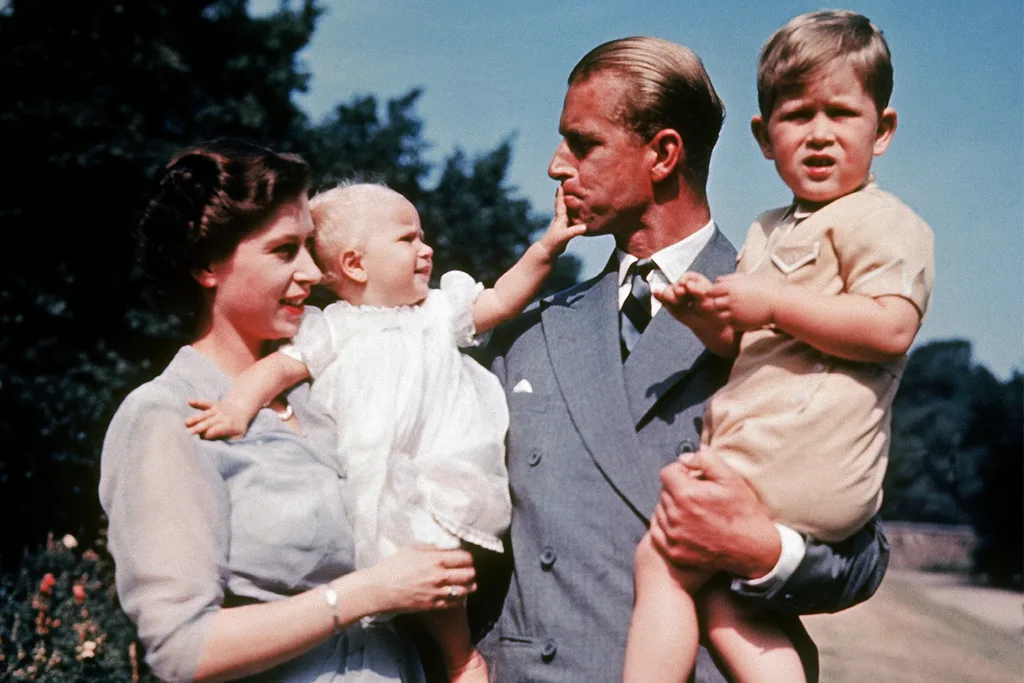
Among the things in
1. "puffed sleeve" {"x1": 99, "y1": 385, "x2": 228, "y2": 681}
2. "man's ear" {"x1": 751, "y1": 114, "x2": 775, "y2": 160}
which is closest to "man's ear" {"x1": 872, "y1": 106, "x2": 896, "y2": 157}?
"man's ear" {"x1": 751, "y1": 114, "x2": 775, "y2": 160}

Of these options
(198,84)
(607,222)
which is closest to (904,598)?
(198,84)

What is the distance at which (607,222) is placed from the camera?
315 centimetres

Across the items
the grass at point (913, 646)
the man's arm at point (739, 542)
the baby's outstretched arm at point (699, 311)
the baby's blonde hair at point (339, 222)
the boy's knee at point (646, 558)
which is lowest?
the grass at point (913, 646)

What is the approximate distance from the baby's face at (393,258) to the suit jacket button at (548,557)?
86 centimetres

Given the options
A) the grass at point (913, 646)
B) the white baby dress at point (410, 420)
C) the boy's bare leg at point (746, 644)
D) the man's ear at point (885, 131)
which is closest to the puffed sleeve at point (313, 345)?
the white baby dress at point (410, 420)

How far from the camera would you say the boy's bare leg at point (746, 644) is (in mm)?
2420

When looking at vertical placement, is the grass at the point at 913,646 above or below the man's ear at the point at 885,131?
below

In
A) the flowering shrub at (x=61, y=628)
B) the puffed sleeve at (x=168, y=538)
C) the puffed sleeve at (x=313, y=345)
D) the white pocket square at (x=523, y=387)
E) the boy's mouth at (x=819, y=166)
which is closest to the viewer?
the puffed sleeve at (x=168, y=538)

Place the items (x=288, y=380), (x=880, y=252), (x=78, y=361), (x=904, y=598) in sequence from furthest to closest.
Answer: (x=904, y=598) < (x=78, y=361) < (x=288, y=380) < (x=880, y=252)

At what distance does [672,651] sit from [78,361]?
10552 mm

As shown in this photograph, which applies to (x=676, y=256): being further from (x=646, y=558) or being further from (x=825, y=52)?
(x=646, y=558)

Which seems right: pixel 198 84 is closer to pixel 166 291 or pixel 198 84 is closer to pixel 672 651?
pixel 166 291

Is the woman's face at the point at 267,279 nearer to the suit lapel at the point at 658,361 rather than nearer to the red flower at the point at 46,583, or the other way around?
the suit lapel at the point at 658,361

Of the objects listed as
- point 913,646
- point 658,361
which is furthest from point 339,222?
point 913,646
